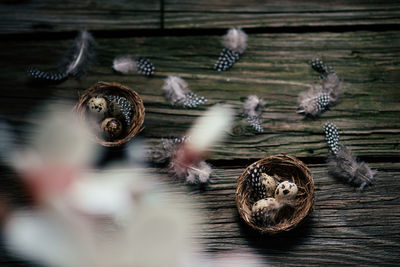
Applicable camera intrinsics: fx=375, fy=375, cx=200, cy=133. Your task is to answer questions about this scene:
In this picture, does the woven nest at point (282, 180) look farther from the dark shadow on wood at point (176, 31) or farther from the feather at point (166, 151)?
the dark shadow on wood at point (176, 31)

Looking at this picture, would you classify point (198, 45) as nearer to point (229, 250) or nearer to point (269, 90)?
point (269, 90)

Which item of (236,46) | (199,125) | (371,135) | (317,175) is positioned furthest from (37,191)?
(371,135)

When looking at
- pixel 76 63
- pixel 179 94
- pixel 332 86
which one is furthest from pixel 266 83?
pixel 76 63

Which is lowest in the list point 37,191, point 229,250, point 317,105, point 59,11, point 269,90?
point 229,250

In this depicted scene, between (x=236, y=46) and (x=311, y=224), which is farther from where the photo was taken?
(x=236, y=46)

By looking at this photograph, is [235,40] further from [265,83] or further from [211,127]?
[211,127]

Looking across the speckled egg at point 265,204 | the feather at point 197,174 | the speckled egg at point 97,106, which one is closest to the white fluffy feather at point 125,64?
the speckled egg at point 97,106
